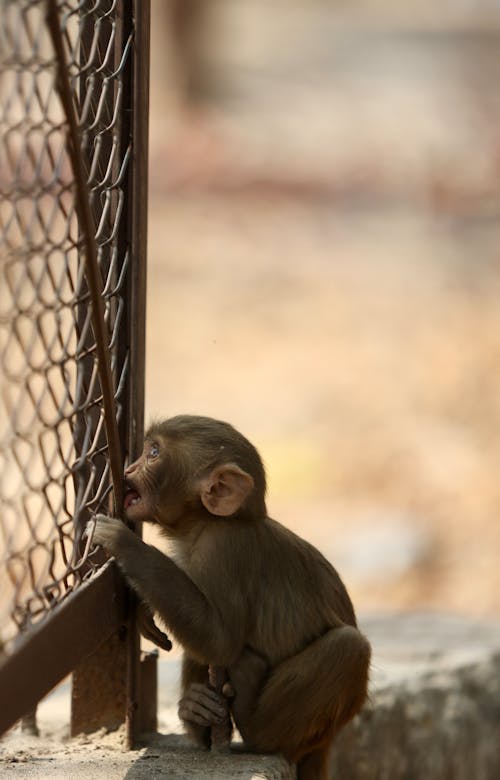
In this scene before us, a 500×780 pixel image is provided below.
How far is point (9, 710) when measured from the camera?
3.59m

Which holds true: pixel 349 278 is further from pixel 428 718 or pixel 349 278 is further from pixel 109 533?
pixel 109 533

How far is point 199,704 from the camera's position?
191 inches

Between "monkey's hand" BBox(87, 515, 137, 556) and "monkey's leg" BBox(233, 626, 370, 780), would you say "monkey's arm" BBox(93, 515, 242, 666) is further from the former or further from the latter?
"monkey's leg" BBox(233, 626, 370, 780)

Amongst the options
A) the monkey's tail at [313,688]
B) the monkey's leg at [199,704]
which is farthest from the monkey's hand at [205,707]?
the monkey's tail at [313,688]

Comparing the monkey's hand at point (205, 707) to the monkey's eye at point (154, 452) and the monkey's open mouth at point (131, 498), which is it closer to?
the monkey's open mouth at point (131, 498)

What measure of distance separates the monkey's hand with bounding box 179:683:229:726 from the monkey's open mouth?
0.64m

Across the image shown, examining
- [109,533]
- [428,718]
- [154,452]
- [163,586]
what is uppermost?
[154,452]

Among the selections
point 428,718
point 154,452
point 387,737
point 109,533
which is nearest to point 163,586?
point 109,533

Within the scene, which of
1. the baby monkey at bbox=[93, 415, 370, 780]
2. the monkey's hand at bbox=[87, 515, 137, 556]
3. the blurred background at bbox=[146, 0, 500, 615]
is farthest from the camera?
the blurred background at bbox=[146, 0, 500, 615]

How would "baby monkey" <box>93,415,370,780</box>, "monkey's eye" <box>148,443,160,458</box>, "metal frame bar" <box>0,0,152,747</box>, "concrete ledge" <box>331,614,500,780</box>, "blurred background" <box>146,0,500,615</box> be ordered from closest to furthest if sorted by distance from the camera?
"metal frame bar" <box>0,0,152,747</box>
"baby monkey" <box>93,415,370,780</box>
"monkey's eye" <box>148,443,160,458</box>
"concrete ledge" <box>331,614,500,780</box>
"blurred background" <box>146,0,500,615</box>

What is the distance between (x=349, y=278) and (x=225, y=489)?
16507mm

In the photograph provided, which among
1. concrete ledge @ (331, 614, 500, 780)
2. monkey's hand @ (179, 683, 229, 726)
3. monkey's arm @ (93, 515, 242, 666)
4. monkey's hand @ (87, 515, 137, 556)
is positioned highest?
concrete ledge @ (331, 614, 500, 780)

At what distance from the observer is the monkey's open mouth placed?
4.75 metres

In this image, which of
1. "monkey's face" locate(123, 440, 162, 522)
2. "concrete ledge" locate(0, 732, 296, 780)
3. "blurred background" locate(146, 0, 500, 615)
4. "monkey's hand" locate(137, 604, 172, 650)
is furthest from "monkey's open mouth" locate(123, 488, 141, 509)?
"blurred background" locate(146, 0, 500, 615)
